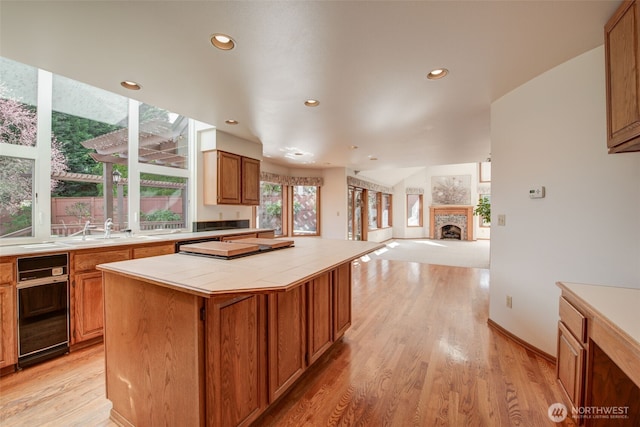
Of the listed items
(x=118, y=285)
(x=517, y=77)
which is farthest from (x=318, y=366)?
(x=517, y=77)

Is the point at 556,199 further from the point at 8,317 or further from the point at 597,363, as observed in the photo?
the point at 8,317

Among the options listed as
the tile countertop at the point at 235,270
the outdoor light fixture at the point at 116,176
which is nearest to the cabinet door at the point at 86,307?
the tile countertop at the point at 235,270

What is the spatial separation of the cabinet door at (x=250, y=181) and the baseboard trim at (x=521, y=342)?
371cm

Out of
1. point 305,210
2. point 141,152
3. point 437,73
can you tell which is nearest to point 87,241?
point 141,152

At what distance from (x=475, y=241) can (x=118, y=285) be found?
1130 cm

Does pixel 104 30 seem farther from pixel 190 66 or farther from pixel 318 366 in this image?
pixel 318 366

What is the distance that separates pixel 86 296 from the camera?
7.52 ft

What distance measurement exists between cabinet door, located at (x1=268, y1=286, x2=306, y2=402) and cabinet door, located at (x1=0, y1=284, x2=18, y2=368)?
6.74ft

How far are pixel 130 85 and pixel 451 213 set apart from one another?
1086 centimetres

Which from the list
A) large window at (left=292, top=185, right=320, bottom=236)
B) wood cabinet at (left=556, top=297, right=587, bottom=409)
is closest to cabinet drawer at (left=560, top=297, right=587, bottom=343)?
wood cabinet at (left=556, top=297, right=587, bottom=409)

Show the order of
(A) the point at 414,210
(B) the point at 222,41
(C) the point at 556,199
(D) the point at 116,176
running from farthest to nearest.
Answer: (A) the point at 414,210 < (D) the point at 116,176 < (C) the point at 556,199 < (B) the point at 222,41

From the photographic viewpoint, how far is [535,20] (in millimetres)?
1529

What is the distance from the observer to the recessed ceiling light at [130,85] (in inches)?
90.9

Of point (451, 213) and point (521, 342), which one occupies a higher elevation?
point (451, 213)
